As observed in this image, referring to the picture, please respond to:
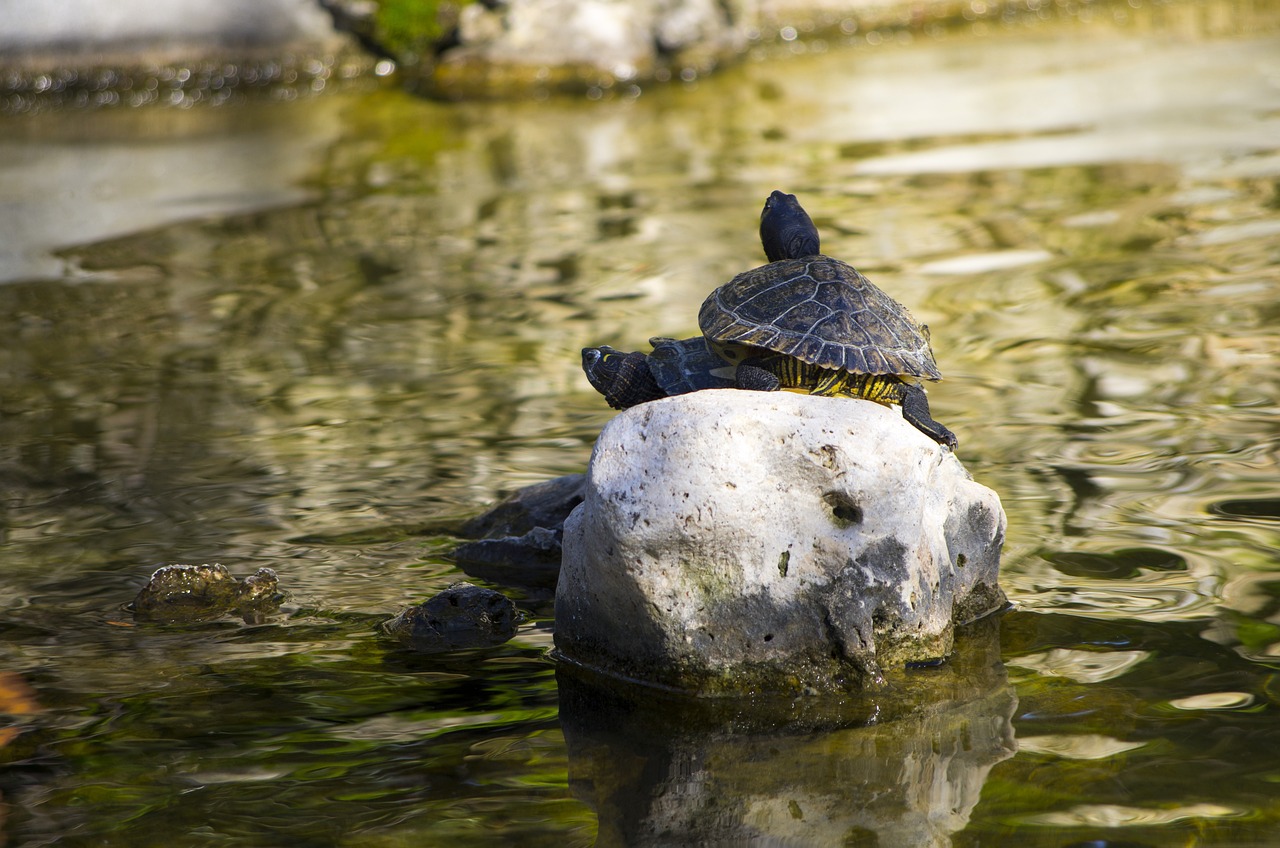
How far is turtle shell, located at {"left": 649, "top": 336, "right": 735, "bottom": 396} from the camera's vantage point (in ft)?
14.8

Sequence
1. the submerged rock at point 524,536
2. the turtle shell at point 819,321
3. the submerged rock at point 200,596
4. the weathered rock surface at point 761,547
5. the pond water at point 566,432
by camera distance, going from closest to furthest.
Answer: the pond water at point 566,432 → the weathered rock surface at point 761,547 → the turtle shell at point 819,321 → the submerged rock at point 200,596 → the submerged rock at point 524,536

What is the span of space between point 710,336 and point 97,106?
12.4 m

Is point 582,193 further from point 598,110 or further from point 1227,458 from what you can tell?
point 1227,458

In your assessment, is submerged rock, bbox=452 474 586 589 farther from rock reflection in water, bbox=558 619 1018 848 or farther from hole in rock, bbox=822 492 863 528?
hole in rock, bbox=822 492 863 528

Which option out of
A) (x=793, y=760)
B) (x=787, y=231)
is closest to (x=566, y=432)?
(x=787, y=231)

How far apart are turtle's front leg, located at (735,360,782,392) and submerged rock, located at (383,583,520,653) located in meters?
1.07

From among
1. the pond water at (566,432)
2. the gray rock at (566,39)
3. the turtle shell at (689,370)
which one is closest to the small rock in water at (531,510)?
the pond water at (566,432)

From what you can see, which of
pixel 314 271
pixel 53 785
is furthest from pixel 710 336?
pixel 314 271

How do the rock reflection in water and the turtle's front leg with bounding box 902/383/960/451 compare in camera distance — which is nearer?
the rock reflection in water

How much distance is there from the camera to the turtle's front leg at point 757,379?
4.22 m

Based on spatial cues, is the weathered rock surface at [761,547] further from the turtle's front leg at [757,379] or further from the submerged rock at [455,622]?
the submerged rock at [455,622]

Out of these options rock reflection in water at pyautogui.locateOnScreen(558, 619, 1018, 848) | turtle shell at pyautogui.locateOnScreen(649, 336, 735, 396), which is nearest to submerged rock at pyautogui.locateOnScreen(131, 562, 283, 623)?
rock reflection in water at pyautogui.locateOnScreen(558, 619, 1018, 848)

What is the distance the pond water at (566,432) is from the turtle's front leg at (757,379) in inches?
40.4

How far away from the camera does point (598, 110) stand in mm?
13766
